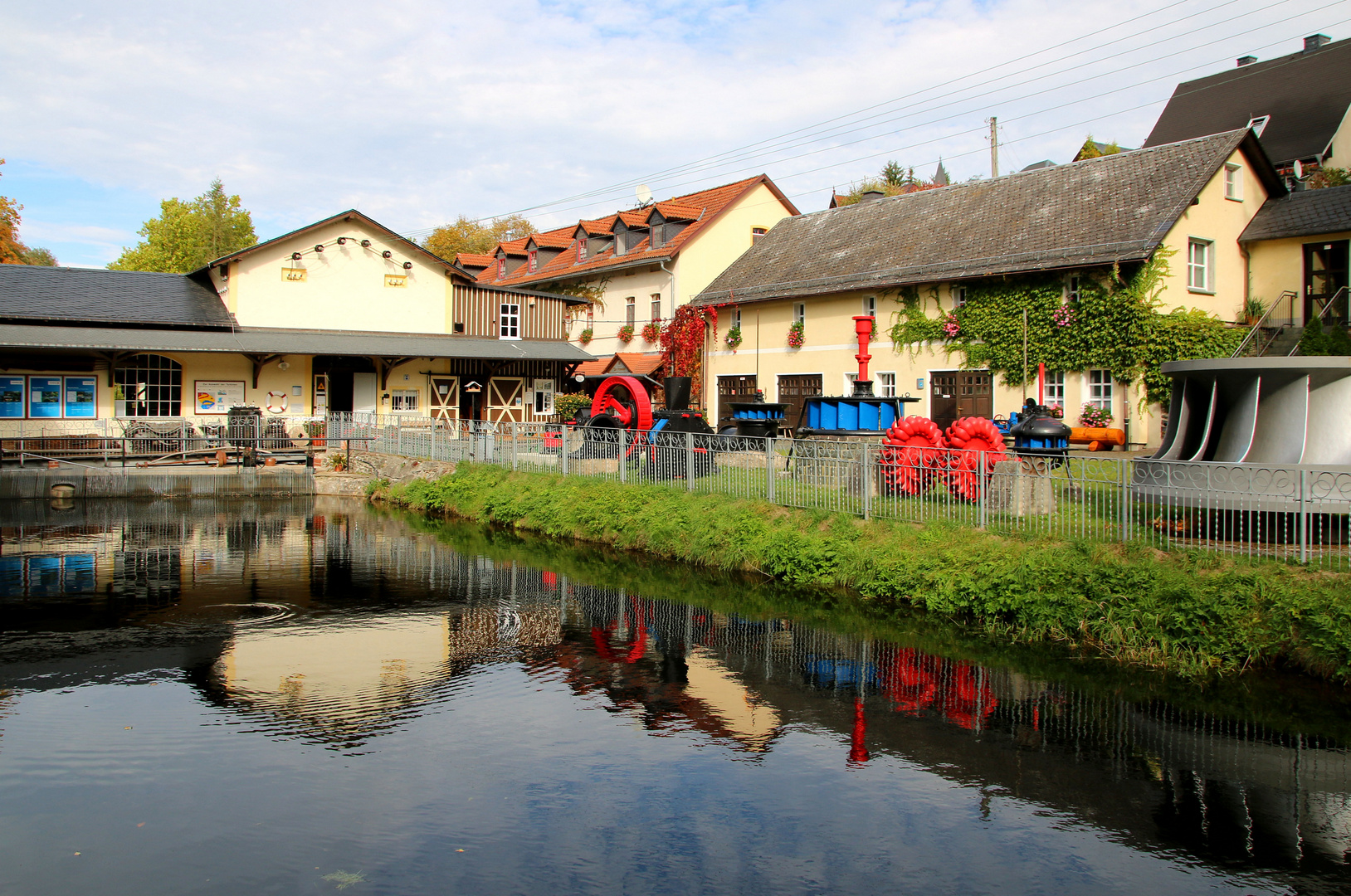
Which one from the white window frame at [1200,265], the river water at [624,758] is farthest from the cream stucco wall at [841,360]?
the river water at [624,758]

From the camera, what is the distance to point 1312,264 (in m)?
24.7

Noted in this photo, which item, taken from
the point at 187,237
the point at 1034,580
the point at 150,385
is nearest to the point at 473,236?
the point at 187,237

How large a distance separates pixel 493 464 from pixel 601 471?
14.0 feet

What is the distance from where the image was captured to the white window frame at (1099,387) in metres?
23.4

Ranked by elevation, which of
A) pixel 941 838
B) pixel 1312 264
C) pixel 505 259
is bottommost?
pixel 941 838

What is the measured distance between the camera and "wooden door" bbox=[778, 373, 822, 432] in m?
31.1

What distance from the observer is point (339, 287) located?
33719mm

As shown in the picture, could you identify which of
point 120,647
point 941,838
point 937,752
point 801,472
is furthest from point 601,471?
point 941,838

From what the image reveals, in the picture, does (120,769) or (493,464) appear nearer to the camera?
(120,769)

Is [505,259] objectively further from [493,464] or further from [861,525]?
[861,525]

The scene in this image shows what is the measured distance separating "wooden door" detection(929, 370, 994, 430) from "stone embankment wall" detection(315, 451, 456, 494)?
530 inches

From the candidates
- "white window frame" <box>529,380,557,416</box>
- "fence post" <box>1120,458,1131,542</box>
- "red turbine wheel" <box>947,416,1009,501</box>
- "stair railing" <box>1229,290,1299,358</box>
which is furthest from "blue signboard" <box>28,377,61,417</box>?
"stair railing" <box>1229,290,1299,358</box>

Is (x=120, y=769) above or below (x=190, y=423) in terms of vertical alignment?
below

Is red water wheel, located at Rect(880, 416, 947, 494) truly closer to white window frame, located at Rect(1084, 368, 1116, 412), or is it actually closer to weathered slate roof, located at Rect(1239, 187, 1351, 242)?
white window frame, located at Rect(1084, 368, 1116, 412)
